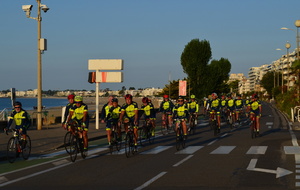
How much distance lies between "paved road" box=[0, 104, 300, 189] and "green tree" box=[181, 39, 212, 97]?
55426 mm

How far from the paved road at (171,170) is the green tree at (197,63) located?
182ft

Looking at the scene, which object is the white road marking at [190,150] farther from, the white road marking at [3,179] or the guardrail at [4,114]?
the guardrail at [4,114]

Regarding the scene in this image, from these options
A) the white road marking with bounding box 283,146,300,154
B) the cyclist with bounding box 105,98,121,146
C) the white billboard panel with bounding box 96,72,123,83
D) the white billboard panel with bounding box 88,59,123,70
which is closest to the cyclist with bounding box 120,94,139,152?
the cyclist with bounding box 105,98,121,146

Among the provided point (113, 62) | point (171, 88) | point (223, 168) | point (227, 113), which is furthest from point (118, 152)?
point (171, 88)

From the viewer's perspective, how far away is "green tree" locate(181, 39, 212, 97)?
73688 mm

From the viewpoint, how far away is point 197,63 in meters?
76.8

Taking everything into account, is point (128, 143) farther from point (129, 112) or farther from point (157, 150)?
point (157, 150)

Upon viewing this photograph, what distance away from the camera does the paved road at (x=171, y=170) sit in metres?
10.4

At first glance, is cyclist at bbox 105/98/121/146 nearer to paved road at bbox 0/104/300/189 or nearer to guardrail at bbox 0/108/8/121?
paved road at bbox 0/104/300/189

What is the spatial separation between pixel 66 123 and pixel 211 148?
5707mm

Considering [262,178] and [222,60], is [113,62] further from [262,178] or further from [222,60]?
[222,60]

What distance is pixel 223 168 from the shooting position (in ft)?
41.9

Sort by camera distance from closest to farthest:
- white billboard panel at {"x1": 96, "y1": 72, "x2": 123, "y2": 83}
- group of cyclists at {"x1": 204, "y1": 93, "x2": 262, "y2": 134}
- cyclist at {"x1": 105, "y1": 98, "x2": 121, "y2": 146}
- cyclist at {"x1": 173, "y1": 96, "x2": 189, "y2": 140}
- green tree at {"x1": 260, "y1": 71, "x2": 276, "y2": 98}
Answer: cyclist at {"x1": 105, "y1": 98, "x2": 121, "y2": 146}, cyclist at {"x1": 173, "y1": 96, "x2": 189, "y2": 140}, group of cyclists at {"x1": 204, "y1": 93, "x2": 262, "y2": 134}, white billboard panel at {"x1": 96, "y1": 72, "x2": 123, "y2": 83}, green tree at {"x1": 260, "y1": 71, "x2": 276, "y2": 98}

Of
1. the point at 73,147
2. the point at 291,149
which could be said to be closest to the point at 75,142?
the point at 73,147
